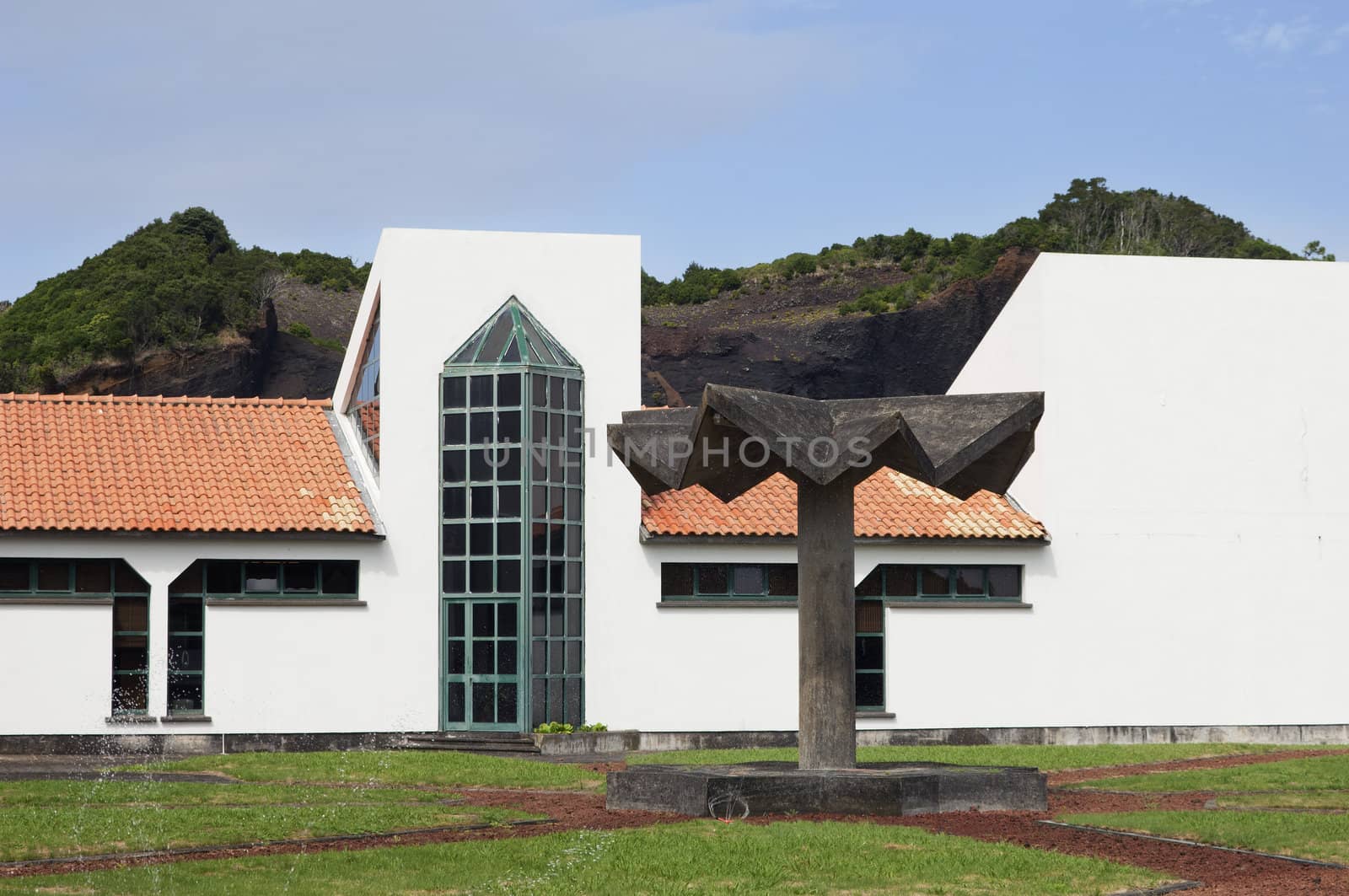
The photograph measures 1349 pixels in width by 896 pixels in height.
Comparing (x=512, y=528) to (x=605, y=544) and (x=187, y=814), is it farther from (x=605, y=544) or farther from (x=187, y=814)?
(x=187, y=814)

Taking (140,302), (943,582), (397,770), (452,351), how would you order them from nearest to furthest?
(397,770), (452,351), (943,582), (140,302)

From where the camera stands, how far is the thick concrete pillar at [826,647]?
1606cm

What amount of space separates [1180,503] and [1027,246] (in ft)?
158

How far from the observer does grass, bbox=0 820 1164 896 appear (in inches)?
438

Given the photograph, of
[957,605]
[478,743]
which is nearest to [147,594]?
[478,743]

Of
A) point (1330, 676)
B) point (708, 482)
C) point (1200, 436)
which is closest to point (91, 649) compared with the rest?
point (708, 482)

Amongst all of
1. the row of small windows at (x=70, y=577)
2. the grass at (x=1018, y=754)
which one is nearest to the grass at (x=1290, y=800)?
the grass at (x=1018, y=754)

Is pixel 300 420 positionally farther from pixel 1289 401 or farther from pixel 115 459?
pixel 1289 401

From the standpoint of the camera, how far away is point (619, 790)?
1575 centimetres

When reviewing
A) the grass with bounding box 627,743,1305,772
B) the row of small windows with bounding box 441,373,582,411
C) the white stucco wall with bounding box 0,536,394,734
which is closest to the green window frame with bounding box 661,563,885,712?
the grass with bounding box 627,743,1305,772

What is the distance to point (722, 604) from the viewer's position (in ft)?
91.5

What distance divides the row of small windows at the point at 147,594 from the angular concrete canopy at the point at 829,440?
10.8m

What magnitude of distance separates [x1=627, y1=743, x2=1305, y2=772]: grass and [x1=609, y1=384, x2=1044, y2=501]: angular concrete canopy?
5244 mm

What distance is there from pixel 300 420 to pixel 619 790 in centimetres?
1594
